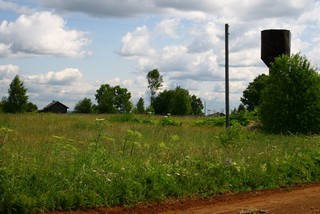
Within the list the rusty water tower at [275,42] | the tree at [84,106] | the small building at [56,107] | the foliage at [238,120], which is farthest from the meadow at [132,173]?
the small building at [56,107]

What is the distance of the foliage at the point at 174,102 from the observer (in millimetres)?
72312

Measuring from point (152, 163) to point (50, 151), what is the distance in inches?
94.2

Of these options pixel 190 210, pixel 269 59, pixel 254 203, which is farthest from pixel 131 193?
pixel 269 59

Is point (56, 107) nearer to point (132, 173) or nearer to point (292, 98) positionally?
point (292, 98)

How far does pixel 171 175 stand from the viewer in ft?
35.8

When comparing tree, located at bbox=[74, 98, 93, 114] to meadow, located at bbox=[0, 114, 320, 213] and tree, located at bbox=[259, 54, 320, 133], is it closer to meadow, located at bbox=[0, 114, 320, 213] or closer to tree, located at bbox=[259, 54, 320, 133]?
tree, located at bbox=[259, 54, 320, 133]

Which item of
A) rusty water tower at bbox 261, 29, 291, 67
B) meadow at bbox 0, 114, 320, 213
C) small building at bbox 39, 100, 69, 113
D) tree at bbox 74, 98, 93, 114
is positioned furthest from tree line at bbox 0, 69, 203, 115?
meadow at bbox 0, 114, 320, 213

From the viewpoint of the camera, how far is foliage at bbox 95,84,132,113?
72.6 m

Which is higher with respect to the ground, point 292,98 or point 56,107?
point 56,107

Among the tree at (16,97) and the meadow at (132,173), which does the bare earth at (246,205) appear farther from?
the tree at (16,97)

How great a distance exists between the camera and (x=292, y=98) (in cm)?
2634

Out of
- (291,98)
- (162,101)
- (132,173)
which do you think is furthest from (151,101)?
(132,173)

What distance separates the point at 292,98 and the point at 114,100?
178 ft

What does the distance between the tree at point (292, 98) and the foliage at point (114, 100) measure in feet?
140
